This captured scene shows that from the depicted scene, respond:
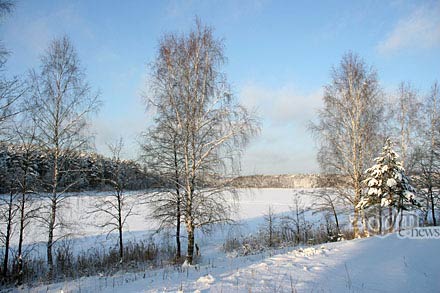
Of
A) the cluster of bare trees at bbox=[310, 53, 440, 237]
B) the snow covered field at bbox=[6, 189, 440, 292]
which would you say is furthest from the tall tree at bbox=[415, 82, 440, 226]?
the snow covered field at bbox=[6, 189, 440, 292]

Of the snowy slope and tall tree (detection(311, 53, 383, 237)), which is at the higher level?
tall tree (detection(311, 53, 383, 237))

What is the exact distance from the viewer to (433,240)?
740 centimetres

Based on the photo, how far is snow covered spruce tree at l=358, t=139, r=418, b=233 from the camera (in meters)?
11.3

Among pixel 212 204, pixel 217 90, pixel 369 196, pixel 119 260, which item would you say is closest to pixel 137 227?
pixel 119 260

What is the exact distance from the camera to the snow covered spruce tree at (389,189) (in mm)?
11258

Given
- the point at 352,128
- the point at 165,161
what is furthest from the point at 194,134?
the point at 352,128

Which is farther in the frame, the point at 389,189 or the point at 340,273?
the point at 389,189

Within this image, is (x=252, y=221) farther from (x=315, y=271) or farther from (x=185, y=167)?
(x=315, y=271)

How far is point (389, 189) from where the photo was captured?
452 inches

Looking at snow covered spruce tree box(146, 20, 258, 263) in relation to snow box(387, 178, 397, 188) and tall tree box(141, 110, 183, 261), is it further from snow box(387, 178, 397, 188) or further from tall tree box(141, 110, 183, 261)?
snow box(387, 178, 397, 188)

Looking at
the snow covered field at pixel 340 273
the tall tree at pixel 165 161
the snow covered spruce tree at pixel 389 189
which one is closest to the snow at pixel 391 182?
the snow covered spruce tree at pixel 389 189

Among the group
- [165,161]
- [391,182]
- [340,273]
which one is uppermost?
[165,161]

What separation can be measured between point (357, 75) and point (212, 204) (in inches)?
406

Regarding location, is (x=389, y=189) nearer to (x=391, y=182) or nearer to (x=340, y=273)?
(x=391, y=182)
